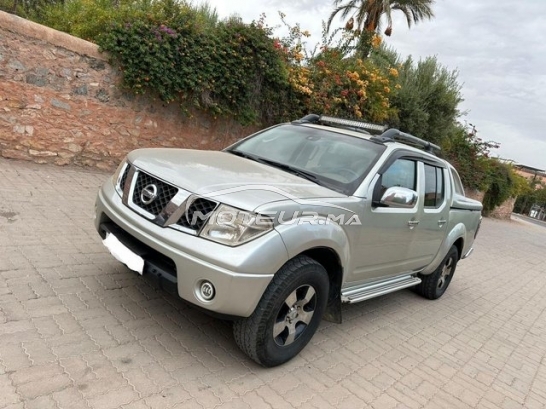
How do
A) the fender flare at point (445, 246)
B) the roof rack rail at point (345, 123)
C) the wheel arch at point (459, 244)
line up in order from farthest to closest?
1. the wheel arch at point (459, 244)
2. the fender flare at point (445, 246)
3. the roof rack rail at point (345, 123)

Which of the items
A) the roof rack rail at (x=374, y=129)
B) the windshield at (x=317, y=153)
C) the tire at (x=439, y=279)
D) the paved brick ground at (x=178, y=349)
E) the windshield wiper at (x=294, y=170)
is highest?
the roof rack rail at (x=374, y=129)

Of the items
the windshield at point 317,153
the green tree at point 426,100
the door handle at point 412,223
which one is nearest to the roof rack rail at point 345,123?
the windshield at point 317,153

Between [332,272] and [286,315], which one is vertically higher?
[332,272]

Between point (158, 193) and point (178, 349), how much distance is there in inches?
42.9

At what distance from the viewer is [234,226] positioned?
2.44m

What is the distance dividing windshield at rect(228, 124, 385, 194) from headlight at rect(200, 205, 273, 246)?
1.00 metres

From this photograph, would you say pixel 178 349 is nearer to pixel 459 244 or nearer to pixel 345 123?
pixel 345 123

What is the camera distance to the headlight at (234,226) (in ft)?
7.97

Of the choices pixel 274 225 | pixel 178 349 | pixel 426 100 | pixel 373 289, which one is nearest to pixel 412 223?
pixel 373 289

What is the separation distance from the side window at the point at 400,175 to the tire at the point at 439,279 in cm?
160

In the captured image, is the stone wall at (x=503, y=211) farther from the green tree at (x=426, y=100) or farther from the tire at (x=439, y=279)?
the tire at (x=439, y=279)

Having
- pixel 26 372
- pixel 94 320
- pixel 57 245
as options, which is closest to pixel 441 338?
pixel 94 320

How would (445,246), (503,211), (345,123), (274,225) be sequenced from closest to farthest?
(274,225) → (345,123) → (445,246) → (503,211)

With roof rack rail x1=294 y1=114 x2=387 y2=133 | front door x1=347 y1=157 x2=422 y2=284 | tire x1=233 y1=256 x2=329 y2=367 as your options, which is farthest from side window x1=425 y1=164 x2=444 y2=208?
tire x1=233 y1=256 x2=329 y2=367
